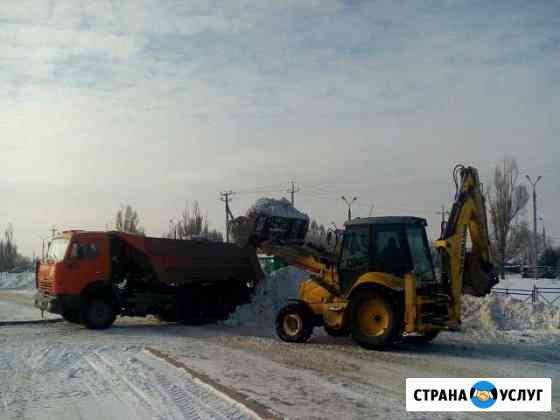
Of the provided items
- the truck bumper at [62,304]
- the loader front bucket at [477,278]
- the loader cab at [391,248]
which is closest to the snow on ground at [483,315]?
the loader front bucket at [477,278]

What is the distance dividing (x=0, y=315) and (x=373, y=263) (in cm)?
1350

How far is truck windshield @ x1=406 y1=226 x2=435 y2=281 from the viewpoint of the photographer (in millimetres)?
13008

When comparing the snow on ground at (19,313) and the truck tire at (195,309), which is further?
the snow on ground at (19,313)

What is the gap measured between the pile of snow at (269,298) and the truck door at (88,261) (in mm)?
4045

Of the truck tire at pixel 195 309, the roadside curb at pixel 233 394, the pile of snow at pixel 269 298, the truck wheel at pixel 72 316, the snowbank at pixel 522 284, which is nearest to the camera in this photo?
the roadside curb at pixel 233 394

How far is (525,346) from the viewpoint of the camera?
13.2 meters

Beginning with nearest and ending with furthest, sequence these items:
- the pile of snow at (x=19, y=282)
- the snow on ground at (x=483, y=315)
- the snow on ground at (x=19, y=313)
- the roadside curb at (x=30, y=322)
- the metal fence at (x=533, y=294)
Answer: the snow on ground at (x=483, y=315) → the roadside curb at (x=30, y=322) → the snow on ground at (x=19, y=313) → the metal fence at (x=533, y=294) → the pile of snow at (x=19, y=282)

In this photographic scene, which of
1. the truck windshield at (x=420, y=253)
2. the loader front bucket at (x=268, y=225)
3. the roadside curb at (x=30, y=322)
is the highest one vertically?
the loader front bucket at (x=268, y=225)

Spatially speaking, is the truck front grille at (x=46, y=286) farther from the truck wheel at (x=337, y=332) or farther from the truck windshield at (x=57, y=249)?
the truck wheel at (x=337, y=332)

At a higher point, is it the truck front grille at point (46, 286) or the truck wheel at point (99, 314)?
the truck front grille at point (46, 286)

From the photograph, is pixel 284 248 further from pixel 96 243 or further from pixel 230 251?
pixel 96 243

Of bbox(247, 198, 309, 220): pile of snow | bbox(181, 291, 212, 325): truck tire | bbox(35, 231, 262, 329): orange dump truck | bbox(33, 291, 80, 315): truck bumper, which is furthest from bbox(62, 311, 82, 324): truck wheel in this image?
bbox(247, 198, 309, 220): pile of snow

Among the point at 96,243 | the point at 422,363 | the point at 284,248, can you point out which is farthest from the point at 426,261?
the point at 96,243

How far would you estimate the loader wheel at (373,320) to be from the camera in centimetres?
1251
